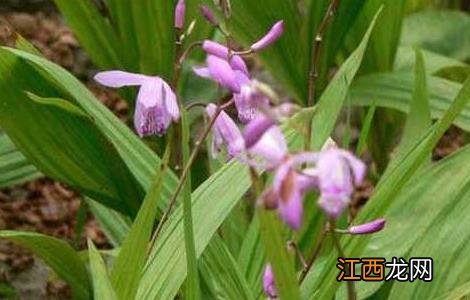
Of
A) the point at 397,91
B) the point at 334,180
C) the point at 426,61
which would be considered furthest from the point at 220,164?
the point at 334,180

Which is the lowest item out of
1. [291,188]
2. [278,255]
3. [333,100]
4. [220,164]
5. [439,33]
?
[439,33]

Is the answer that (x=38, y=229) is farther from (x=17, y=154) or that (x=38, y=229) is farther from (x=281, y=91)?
(x=281, y=91)

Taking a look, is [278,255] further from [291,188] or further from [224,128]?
[224,128]

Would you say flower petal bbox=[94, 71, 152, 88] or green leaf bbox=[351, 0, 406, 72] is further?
green leaf bbox=[351, 0, 406, 72]

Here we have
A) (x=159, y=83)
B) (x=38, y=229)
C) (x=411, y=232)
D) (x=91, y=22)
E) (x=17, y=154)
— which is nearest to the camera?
(x=159, y=83)

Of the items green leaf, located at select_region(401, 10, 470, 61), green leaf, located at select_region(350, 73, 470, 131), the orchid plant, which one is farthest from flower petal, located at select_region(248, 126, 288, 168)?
green leaf, located at select_region(401, 10, 470, 61)

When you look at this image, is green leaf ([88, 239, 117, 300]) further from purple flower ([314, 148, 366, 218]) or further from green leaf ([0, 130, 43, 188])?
green leaf ([0, 130, 43, 188])

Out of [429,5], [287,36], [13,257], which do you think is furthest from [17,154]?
[429,5]
